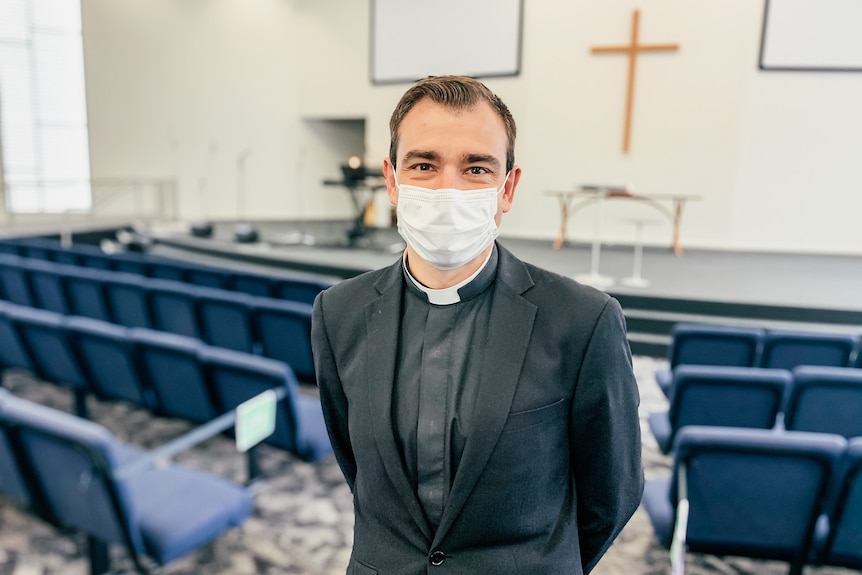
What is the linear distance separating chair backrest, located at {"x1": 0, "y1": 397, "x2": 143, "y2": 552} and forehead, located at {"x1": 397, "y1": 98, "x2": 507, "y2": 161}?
145 centimetres

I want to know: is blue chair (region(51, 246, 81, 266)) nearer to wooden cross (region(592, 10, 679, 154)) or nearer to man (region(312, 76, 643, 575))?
man (region(312, 76, 643, 575))

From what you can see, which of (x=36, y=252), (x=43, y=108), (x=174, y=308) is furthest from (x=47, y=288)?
(x=43, y=108)

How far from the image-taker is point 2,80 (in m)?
9.95

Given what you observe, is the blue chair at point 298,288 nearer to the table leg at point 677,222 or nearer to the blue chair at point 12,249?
the blue chair at point 12,249

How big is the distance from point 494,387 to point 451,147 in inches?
17.1

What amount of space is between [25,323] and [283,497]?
5.95 feet

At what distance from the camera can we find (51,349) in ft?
11.4

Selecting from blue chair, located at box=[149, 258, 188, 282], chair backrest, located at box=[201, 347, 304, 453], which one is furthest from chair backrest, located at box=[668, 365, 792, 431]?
blue chair, located at box=[149, 258, 188, 282]

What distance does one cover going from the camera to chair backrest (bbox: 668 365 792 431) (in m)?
2.60

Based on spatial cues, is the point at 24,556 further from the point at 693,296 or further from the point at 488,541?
the point at 693,296

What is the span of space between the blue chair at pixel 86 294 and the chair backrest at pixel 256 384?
2123 mm

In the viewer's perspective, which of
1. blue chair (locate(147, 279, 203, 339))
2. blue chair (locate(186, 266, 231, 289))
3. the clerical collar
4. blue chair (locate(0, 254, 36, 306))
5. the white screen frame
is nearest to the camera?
the clerical collar

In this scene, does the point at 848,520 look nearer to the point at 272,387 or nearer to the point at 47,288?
the point at 272,387

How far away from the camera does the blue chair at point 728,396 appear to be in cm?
260
